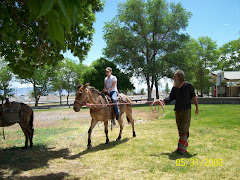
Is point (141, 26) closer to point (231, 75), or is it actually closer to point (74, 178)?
point (231, 75)

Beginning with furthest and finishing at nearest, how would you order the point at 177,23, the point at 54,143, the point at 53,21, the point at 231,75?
1. the point at 177,23
2. the point at 231,75
3. the point at 54,143
4. the point at 53,21

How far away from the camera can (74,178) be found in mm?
4613

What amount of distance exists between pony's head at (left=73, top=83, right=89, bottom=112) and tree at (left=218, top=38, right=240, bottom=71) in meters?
58.8

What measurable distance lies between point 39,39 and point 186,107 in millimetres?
5584

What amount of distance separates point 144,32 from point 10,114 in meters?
30.4

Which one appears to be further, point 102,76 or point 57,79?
point 57,79

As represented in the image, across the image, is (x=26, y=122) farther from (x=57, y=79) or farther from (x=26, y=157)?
(x=57, y=79)

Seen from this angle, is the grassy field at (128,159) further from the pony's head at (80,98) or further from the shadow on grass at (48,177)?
the pony's head at (80,98)

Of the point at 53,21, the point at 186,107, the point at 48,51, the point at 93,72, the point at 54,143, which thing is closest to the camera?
the point at 53,21

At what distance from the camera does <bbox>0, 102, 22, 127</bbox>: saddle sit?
712cm

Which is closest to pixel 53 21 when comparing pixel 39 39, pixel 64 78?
pixel 39 39

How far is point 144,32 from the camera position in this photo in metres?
34.4

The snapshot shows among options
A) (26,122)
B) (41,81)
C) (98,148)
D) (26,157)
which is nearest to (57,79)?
(41,81)
